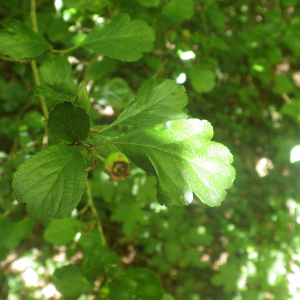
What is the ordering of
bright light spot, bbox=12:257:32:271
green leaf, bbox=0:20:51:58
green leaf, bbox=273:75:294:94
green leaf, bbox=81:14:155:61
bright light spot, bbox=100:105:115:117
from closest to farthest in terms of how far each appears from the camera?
1. green leaf, bbox=0:20:51:58
2. green leaf, bbox=81:14:155:61
3. bright light spot, bbox=12:257:32:271
4. bright light spot, bbox=100:105:115:117
5. green leaf, bbox=273:75:294:94

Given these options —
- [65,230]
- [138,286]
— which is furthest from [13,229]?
[138,286]

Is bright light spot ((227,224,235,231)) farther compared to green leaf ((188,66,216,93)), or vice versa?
bright light spot ((227,224,235,231))

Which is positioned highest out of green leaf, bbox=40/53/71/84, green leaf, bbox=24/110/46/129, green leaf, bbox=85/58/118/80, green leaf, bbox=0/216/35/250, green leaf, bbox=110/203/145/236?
green leaf, bbox=40/53/71/84

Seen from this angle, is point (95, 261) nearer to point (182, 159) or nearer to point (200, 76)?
point (182, 159)

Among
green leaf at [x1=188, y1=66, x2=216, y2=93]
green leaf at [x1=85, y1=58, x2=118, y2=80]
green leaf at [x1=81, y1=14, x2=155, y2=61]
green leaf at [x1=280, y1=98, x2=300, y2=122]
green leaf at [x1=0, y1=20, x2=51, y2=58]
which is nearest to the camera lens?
green leaf at [x1=0, y1=20, x2=51, y2=58]

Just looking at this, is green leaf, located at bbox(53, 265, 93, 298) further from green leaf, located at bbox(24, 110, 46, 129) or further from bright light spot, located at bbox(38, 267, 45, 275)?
bright light spot, located at bbox(38, 267, 45, 275)

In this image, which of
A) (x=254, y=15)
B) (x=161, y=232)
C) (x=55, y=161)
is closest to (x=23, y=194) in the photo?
(x=55, y=161)

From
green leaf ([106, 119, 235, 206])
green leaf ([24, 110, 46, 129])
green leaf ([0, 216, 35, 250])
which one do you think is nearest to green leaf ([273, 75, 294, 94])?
green leaf ([24, 110, 46, 129])

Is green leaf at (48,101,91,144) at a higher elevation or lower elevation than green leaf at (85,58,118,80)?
higher

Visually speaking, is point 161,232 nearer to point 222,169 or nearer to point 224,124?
point 224,124
